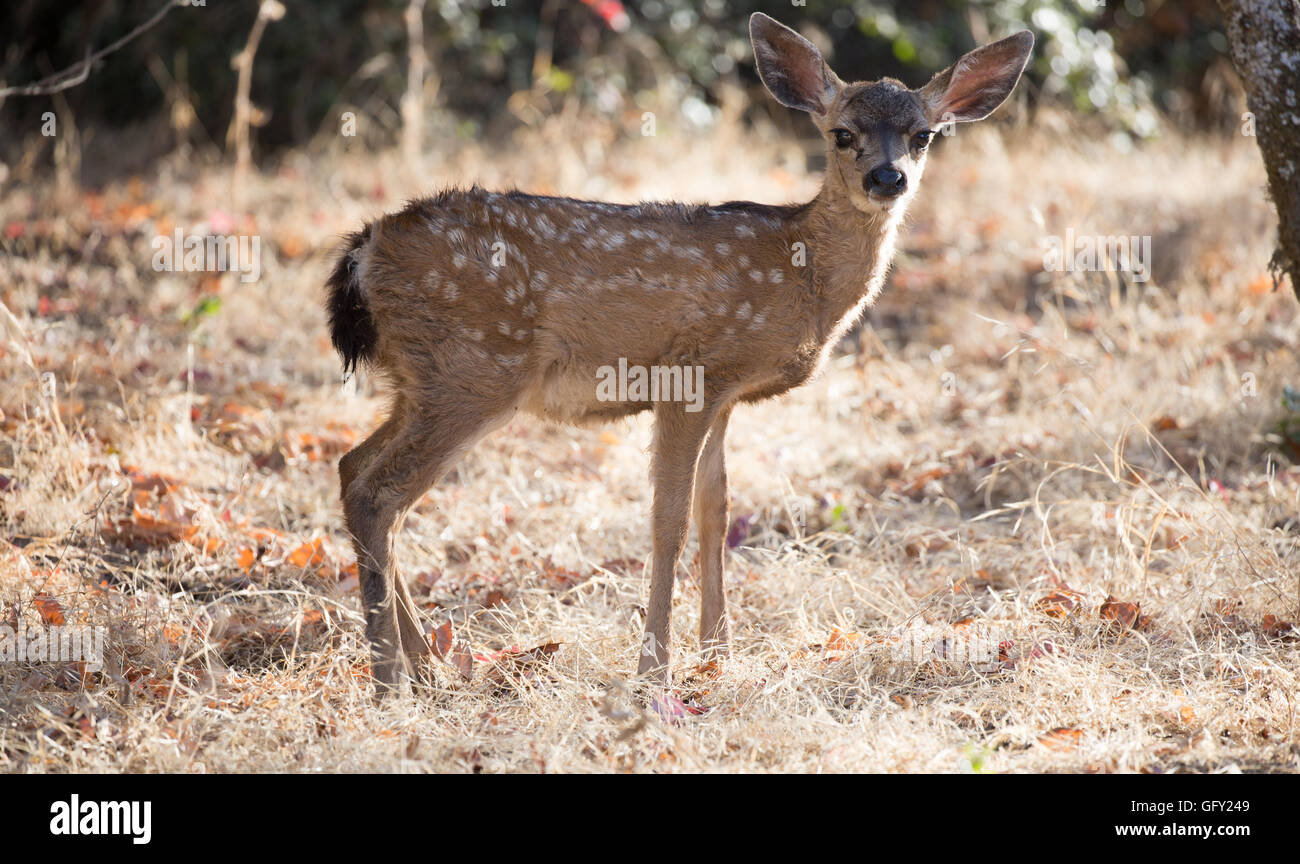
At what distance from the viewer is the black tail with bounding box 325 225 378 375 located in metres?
4.54

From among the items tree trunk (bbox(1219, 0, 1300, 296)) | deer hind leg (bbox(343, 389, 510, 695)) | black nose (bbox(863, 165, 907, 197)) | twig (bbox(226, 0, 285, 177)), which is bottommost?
deer hind leg (bbox(343, 389, 510, 695))

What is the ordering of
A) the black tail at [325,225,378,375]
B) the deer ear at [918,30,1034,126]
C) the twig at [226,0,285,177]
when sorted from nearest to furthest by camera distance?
the black tail at [325,225,378,375], the deer ear at [918,30,1034,126], the twig at [226,0,285,177]

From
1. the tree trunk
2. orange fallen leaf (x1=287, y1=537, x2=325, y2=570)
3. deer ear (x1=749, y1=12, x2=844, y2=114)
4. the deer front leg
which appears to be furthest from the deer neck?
orange fallen leaf (x1=287, y1=537, x2=325, y2=570)

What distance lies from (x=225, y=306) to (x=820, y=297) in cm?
426

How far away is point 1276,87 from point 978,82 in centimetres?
108

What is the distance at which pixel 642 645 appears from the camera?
446 centimetres

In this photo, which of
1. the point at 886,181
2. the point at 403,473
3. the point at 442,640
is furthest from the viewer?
the point at 886,181

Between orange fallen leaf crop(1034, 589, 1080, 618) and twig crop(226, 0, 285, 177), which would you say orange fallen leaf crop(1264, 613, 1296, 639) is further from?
twig crop(226, 0, 285, 177)

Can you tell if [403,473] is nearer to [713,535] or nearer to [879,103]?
[713,535]

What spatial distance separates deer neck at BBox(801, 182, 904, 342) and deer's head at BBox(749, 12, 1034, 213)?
0.06 meters

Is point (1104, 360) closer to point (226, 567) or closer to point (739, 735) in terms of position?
point (739, 735)

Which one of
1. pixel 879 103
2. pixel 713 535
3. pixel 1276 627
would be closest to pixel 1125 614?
pixel 1276 627

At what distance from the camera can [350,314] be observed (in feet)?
14.9
